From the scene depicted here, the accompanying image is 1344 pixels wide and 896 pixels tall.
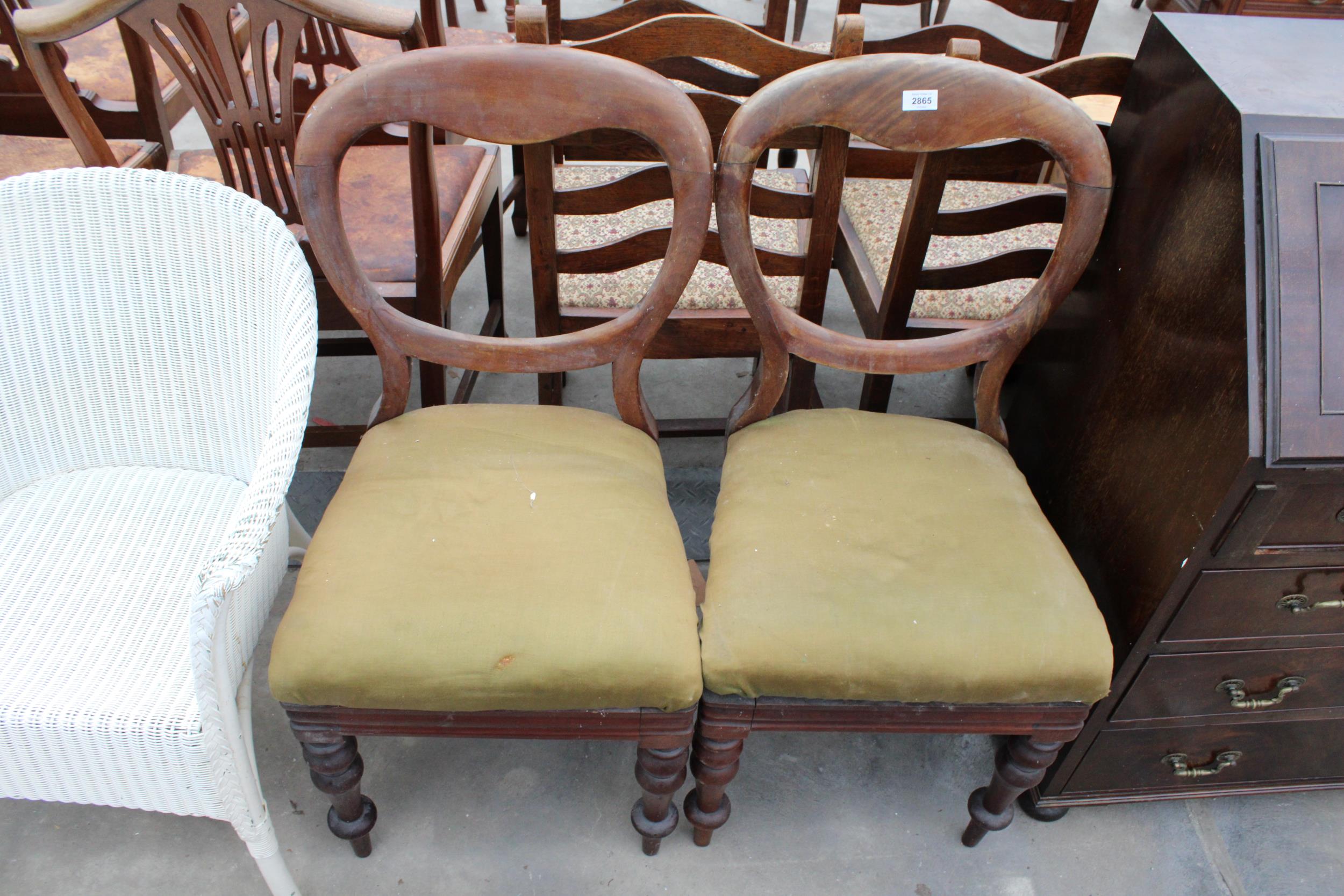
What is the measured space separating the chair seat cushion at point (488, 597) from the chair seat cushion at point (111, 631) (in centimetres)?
13

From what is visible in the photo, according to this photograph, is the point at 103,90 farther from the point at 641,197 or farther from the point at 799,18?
the point at 799,18

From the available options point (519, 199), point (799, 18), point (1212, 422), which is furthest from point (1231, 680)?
point (799, 18)

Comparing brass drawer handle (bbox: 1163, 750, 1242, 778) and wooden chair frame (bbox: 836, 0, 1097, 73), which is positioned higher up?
wooden chair frame (bbox: 836, 0, 1097, 73)

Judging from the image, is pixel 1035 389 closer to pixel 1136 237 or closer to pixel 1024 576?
pixel 1136 237

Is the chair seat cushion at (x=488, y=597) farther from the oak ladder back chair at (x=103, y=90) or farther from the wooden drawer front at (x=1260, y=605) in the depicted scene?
the oak ladder back chair at (x=103, y=90)

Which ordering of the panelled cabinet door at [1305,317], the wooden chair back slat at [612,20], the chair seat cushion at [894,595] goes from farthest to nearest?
the wooden chair back slat at [612,20]
the chair seat cushion at [894,595]
the panelled cabinet door at [1305,317]

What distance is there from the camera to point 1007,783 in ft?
4.02

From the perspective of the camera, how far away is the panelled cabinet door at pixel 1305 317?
36.2 inches

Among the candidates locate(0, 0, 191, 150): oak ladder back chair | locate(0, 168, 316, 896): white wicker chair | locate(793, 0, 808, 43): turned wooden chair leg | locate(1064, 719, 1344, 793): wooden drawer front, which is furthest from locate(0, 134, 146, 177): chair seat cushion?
locate(793, 0, 808, 43): turned wooden chair leg

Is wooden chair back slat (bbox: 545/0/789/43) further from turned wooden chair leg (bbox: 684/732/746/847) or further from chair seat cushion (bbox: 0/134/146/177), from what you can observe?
turned wooden chair leg (bbox: 684/732/746/847)

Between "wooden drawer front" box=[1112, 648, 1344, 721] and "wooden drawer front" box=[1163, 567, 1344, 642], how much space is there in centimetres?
4

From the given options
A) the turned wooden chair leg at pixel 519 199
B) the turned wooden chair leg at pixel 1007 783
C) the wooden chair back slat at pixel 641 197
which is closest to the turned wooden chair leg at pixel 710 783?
the turned wooden chair leg at pixel 1007 783

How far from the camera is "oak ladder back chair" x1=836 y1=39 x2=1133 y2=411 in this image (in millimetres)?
1298

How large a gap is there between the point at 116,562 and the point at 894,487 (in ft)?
3.44
